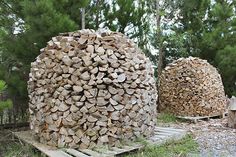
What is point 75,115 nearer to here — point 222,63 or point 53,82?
point 53,82

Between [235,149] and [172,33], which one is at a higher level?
[172,33]

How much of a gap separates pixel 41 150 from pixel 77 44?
1.49 m

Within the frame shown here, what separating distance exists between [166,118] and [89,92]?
11.4 feet

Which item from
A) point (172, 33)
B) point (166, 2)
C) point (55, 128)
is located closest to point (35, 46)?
point (55, 128)

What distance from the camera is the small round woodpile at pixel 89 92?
4.33 meters

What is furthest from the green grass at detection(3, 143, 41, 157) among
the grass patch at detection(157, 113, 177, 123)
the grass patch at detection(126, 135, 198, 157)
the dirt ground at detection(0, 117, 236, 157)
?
the grass patch at detection(157, 113, 177, 123)

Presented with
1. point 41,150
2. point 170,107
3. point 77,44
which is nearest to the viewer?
point 41,150

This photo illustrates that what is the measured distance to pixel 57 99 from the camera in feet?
14.6

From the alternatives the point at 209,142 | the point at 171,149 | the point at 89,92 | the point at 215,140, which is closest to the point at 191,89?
the point at 215,140

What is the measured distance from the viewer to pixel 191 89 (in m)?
7.57

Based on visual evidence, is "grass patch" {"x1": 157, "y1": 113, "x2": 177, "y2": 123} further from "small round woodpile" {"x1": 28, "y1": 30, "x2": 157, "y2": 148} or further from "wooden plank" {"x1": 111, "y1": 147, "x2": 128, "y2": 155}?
"wooden plank" {"x1": 111, "y1": 147, "x2": 128, "y2": 155}

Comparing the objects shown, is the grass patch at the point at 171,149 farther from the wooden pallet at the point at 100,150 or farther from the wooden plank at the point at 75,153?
the wooden plank at the point at 75,153

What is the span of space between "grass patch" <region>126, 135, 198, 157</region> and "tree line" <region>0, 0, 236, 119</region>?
243 cm

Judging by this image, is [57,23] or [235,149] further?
[57,23]
